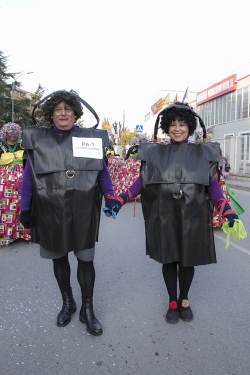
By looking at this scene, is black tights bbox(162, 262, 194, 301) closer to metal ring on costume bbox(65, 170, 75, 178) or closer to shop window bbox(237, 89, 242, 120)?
metal ring on costume bbox(65, 170, 75, 178)

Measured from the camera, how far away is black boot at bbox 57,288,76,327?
2.57m

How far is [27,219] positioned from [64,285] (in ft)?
2.07

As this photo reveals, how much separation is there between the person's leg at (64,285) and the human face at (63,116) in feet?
3.38

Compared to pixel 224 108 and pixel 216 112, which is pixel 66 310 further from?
pixel 216 112

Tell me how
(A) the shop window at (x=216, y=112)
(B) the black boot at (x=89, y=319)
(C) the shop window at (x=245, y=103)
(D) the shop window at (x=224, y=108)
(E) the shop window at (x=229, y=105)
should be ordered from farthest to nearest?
(A) the shop window at (x=216, y=112), (D) the shop window at (x=224, y=108), (E) the shop window at (x=229, y=105), (C) the shop window at (x=245, y=103), (B) the black boot at (x=89, y=319)

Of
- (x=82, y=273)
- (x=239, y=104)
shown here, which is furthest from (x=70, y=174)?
(x=239, y=104)

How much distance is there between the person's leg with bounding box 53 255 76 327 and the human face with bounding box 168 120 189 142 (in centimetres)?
129

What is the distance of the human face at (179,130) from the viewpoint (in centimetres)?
249

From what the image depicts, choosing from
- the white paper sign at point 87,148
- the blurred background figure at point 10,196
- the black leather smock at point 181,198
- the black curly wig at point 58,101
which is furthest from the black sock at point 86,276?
the blurred background figure at point 10,196

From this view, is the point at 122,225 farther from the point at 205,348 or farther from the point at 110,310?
the point at 205,348

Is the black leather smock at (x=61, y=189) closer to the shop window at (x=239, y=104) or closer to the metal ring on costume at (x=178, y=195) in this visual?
the metal ring on costume at (x=178, y=195)

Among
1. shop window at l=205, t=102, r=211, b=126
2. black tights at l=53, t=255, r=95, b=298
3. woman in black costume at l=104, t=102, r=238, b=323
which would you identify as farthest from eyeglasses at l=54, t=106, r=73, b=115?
shop window at l=205, t=102, r=211, b=126

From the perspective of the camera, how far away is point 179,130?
2.48 m

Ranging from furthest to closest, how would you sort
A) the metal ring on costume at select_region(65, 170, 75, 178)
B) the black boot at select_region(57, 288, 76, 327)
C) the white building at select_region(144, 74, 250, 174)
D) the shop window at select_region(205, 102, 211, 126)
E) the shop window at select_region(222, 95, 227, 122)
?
the shop window at select_region(205, 102, 211, 126) → the shop window at select_region(222, 95, 227, 122) → the white building at select_region(144, 74, 250, 174) → the black boot at select_region(57, 288, 76, 327) → the metal ring on costume at select_region(65, 170, 75, 178)
